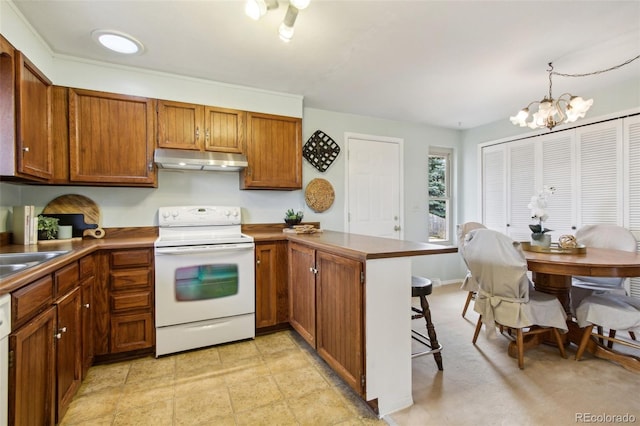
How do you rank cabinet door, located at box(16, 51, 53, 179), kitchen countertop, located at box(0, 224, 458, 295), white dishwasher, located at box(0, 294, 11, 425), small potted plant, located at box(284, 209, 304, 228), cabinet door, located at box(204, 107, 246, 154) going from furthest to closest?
small potted plant, located at box(284, 209, 304, 228) → cabinet door, located at box(204, 107, 246, 154) → cabinet door, located at box(16, 51, 53, 179) → kitchen countertop, located at box(0, 224, 458, 295) → white dishwasher, located at box(0, 294, 11, 425)

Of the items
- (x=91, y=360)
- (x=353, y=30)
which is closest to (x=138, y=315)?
(x=91, y=360)

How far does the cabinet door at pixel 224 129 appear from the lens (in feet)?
9.18

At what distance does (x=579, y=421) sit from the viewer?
1.61 meters

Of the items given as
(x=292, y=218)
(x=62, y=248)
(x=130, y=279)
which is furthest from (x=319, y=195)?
(x=62, y=248)

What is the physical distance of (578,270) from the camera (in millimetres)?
2029

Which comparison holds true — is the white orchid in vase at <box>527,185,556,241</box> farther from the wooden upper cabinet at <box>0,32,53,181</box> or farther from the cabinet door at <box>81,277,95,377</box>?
the wooden upper cabinet at <box>0,32,53,181</box>

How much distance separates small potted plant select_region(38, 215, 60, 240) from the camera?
7.60 ft

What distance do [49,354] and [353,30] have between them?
2556mm

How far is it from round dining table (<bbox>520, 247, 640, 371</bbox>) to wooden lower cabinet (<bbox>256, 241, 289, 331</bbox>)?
→ 193 cm

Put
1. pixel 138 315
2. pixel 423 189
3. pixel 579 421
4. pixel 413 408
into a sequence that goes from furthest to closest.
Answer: pixel 423 189, pixel 138 315, pixel 413 408, pixel 579 421

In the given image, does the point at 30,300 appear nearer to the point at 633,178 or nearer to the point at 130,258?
the point at 130,258

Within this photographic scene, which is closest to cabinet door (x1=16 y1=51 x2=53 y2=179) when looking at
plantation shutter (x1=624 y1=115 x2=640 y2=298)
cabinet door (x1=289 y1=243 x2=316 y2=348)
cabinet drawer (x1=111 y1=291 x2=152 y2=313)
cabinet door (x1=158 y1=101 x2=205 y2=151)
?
cabinet door (x1=158 y1=101 x2=205 y2=151)

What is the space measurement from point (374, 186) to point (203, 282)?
2.53 meters

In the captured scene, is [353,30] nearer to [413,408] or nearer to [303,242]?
[303,242]
